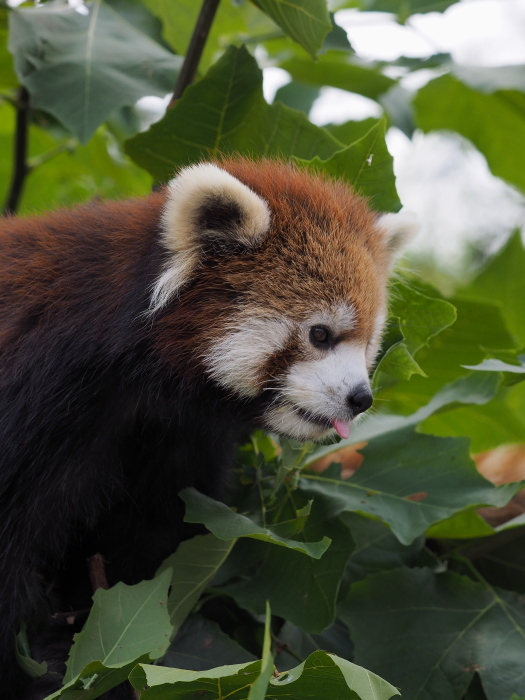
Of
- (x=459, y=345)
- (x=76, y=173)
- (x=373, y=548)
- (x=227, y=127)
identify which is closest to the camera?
(x=373, y=548)

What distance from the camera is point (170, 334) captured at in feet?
8.48

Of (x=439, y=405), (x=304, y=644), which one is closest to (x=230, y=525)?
(x=304, y=644)

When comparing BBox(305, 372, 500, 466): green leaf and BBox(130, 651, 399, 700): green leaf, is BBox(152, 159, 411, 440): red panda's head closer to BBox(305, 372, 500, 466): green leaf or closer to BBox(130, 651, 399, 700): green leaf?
BBox(305, 372, 500, 466): green leaf

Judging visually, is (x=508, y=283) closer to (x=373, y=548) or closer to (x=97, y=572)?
(x=373, y=548)

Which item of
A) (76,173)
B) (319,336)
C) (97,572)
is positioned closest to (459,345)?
(319,336)

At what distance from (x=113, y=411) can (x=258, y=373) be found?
1.63ft

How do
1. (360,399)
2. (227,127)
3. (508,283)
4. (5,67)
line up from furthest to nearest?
(508,283) → (5,67) → (227,127) → (360,399)

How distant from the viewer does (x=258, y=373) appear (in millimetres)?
2652

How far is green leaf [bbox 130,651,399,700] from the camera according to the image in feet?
6.03

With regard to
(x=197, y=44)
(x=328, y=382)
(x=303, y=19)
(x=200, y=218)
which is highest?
(x=303, y=19)

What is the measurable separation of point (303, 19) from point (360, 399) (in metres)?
1.27

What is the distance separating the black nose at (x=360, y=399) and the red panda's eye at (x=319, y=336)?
7.2 inches

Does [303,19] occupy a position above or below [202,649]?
above

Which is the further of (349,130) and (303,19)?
(349,130)
